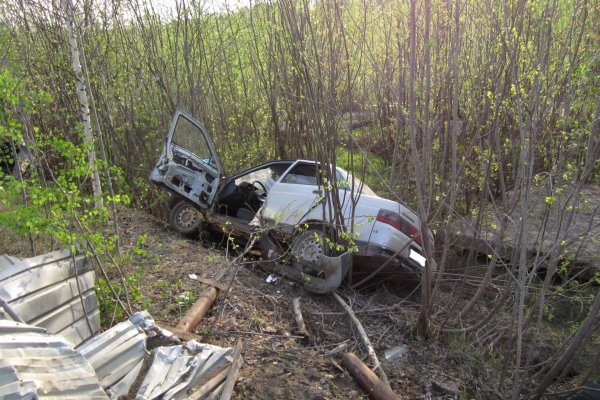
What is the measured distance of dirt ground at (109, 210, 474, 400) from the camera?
4.05m

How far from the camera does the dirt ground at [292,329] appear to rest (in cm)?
405

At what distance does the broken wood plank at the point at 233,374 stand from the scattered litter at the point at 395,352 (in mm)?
1584

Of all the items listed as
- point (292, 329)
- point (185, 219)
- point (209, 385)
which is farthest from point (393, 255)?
point (185, 219)

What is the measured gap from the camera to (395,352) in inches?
195

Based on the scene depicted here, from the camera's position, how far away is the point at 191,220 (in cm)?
797

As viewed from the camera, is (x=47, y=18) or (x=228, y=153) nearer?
(x=47, y=18)

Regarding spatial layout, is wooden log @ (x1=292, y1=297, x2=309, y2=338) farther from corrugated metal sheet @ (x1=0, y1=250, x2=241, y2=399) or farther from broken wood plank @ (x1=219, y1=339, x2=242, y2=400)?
corrugated metal sheet @ (x1=0, y1=250, x2=241, y2=399)

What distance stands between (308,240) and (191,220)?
2.55 meters

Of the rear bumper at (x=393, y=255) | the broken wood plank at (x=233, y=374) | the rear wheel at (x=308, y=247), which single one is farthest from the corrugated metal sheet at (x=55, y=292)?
the rear bumper at (x=393, y=255)

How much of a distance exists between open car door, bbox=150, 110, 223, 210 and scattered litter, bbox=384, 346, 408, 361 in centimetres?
373

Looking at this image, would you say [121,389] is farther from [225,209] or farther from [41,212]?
[225,209]

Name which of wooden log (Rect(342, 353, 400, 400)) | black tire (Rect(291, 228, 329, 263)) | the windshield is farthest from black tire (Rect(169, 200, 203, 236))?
wooden log (Rect(342, 353, 400, 400))

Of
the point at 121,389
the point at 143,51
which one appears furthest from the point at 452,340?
the point at 143,51

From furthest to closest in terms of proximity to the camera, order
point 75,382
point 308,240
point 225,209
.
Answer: point 225,209 < point 308,240 < point 75,382
